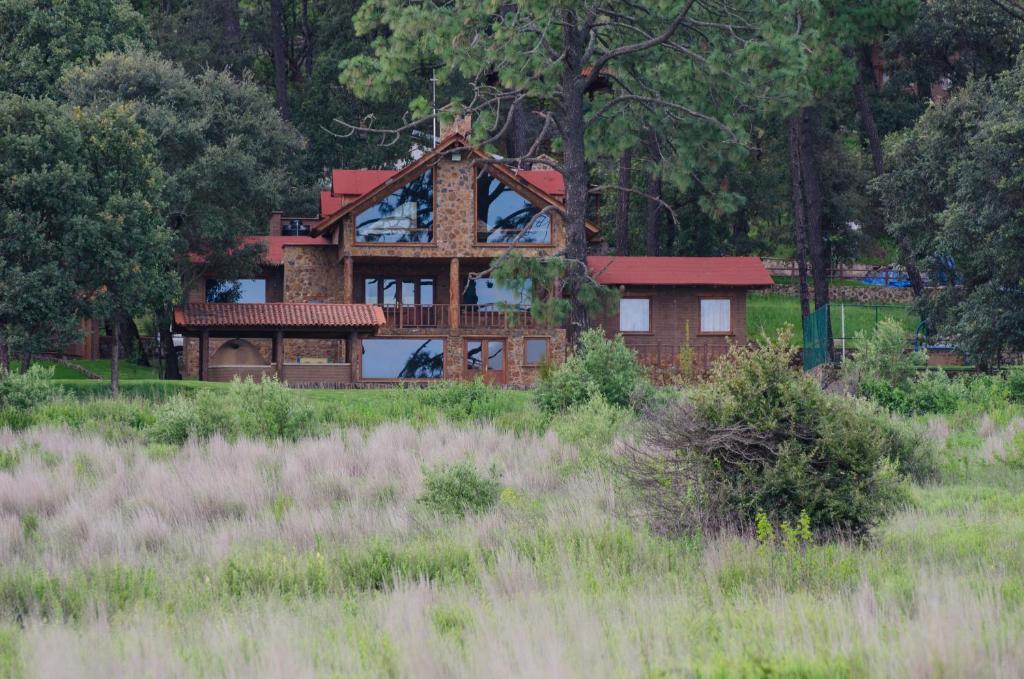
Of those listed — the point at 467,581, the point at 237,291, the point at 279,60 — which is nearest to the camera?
the point at 467,581

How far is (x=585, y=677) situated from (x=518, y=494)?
24.8 ft

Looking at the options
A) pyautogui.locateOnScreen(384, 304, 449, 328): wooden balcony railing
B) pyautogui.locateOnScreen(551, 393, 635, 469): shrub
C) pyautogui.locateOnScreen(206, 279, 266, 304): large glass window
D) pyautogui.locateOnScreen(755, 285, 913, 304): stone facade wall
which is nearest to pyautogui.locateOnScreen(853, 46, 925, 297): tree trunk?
pyautogui.locateOnScreen(755, 285, 913, 304): stone facade wall

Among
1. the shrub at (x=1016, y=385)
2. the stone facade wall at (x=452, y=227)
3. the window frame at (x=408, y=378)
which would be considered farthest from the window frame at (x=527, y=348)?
the shrub at (x=1016, y=385)

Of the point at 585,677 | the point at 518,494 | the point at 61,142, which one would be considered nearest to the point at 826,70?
the point at 61,142

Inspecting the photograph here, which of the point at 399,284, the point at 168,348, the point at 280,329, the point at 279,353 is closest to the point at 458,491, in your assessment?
the point at 279,353

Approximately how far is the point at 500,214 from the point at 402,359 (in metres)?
5.84

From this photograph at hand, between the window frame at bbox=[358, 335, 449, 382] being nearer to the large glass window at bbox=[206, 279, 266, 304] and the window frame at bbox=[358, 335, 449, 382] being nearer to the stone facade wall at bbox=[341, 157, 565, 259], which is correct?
the stone facade wall at bbox=[341, 157, 565, 259]

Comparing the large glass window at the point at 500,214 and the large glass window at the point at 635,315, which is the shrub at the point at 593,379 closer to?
the large glass window at the point at 500,214

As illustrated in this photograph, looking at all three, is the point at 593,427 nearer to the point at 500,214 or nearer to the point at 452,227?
the point at 452,227

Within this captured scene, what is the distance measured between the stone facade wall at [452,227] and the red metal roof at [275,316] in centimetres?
297

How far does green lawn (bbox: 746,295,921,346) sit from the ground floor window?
898 cm

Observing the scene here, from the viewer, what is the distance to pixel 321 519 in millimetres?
13234

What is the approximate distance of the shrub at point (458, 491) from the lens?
13.7 metres

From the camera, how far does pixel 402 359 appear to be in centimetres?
4419
